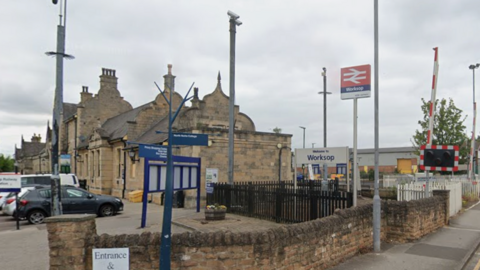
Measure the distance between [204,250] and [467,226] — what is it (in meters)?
10.9

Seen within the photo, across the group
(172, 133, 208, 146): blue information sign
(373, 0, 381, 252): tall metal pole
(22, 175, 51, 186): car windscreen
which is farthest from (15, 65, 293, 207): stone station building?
(172, 133, 208, 146): blue information sign

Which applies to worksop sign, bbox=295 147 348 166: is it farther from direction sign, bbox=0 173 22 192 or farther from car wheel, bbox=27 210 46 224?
car wheel, bbox=27 210 46 224

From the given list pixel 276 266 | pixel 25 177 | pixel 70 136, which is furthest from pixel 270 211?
pixel 70 136

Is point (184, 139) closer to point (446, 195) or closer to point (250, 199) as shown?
point (250, 199)

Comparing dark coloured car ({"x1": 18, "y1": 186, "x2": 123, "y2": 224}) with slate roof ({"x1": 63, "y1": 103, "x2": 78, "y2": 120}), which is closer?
dark coloured car ({"x1": 18, "y1": 186, "x2": 123, "y2": 224})

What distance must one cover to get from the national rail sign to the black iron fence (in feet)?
8.42

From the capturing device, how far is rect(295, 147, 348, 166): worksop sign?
1122 cm

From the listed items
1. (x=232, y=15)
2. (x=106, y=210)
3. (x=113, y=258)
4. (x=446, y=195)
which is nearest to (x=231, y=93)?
(x=232, y=15)

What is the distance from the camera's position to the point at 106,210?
635 inches

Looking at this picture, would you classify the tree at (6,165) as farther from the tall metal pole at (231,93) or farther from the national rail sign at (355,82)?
the national rail sign at (355,82)

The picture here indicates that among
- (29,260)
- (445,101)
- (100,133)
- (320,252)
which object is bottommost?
(29,260)

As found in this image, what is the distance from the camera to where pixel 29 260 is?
313 inches

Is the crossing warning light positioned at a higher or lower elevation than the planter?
higher

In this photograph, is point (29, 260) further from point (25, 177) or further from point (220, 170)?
point (25, 177)
